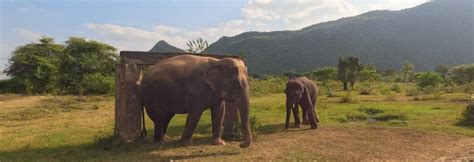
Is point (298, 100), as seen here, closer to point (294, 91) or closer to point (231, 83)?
point (294, 91)

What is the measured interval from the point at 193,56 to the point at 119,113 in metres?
2.51

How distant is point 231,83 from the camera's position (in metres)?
10.7

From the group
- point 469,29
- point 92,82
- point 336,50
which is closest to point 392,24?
point 469,29

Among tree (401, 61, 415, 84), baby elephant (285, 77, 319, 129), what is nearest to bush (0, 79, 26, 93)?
baby elephant (285, 77, 319, 129)

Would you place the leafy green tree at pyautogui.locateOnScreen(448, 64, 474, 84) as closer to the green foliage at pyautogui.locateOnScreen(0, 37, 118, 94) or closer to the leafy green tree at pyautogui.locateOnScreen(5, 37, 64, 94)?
the green foliage at pyautogui.locateOnScreen(0, 37, 118, 94)

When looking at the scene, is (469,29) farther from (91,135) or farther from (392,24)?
(91,135)

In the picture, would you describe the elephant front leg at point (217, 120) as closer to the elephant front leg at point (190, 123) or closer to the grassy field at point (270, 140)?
the grassy field at point (270, 140)

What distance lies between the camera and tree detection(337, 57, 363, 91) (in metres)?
50.1

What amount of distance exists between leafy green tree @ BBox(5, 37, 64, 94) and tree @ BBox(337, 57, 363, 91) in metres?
30.0

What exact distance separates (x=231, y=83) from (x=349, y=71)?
1650 inches

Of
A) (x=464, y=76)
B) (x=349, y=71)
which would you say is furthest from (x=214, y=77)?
(x=464, y=76)

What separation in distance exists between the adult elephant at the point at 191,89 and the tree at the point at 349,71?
40.0 meters

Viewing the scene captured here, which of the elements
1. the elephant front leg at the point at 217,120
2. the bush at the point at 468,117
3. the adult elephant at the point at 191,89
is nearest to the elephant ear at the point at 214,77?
the adult elephant at the point at 191,89

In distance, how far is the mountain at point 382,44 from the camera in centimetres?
12481
